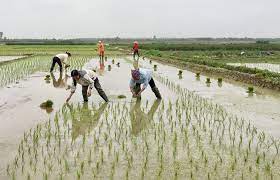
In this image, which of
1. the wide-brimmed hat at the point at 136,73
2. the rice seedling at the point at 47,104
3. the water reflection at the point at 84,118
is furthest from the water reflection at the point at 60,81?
the wide-brimmed hat at the point at 136,73

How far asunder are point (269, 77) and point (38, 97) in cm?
674

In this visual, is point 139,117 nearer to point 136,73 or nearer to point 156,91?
point 136,73

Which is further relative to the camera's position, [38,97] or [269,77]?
[269,77]

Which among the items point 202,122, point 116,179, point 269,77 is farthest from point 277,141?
point 269,77

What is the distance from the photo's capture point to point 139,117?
8.35m

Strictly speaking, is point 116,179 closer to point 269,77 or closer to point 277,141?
point 277,141

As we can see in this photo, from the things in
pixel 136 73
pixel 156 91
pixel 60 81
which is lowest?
pixel 60 81

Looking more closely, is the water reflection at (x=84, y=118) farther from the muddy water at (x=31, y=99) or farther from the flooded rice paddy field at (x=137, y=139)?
the muddy water at (x=31, y=99)

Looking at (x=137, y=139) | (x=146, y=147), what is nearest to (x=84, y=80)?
(x=137, y=139)

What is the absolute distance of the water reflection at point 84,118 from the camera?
726 centimetres

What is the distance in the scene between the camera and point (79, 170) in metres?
5.08

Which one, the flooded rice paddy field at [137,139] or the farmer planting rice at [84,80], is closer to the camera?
the flooded rice paddy field at [137,139]

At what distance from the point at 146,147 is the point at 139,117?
228 centimetres

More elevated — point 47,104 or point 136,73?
point 136,73
